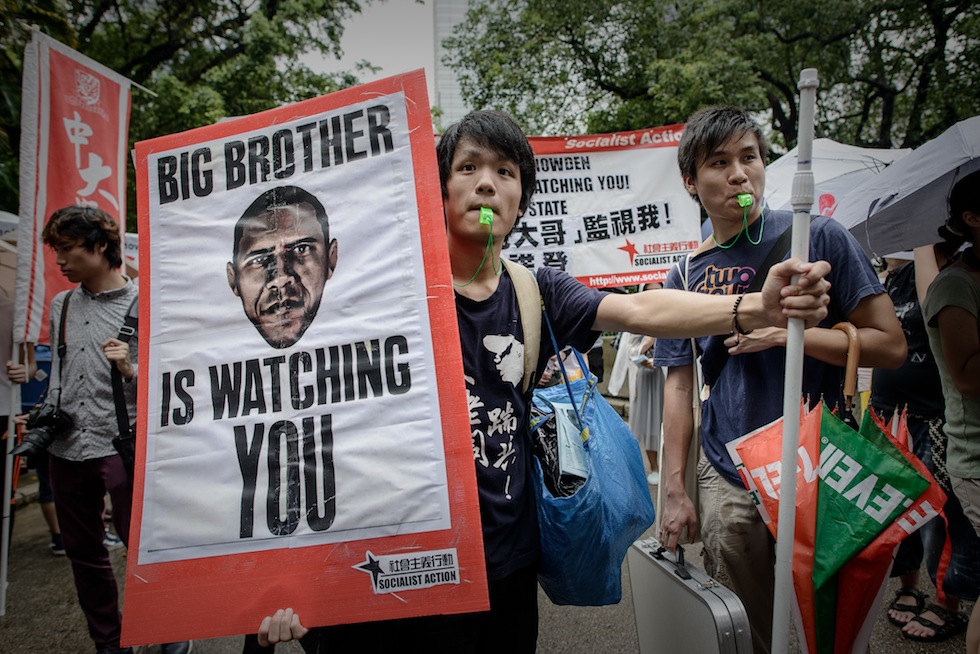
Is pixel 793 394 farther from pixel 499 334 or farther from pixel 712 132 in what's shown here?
pixel 712 132

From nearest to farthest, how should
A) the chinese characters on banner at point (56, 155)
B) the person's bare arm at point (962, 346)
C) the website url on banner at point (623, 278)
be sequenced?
the person's bare arm at point (962, 346) < the chinese characters on banner at point (56, 155) < the website url on banner at point (623, 278)

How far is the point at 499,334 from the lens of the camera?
1619mm

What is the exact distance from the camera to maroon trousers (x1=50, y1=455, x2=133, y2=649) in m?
2.90

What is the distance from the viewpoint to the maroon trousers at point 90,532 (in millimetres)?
2900

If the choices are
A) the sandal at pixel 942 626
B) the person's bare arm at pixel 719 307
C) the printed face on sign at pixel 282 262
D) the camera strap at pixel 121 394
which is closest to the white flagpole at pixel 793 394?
the person's bare arm at pixel 719 307

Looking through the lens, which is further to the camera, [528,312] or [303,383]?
[528,312]

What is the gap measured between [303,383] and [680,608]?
1164 millimetres

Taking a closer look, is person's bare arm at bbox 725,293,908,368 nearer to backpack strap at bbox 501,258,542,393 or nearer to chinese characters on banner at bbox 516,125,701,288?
backpack strap at bbox 501,258,542,393

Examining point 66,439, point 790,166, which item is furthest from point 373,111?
point 790,166

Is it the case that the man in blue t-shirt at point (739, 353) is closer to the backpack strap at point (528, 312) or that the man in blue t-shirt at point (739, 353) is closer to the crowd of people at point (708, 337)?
the crowd of people at point (708, 337)

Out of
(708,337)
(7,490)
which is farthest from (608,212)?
(7,490)

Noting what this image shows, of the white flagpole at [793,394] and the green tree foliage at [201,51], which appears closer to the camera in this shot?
the white flagpole at [793,394]

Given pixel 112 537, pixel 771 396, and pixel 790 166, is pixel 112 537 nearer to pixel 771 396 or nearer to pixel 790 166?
pixel 771 396

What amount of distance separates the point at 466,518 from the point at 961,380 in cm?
196
